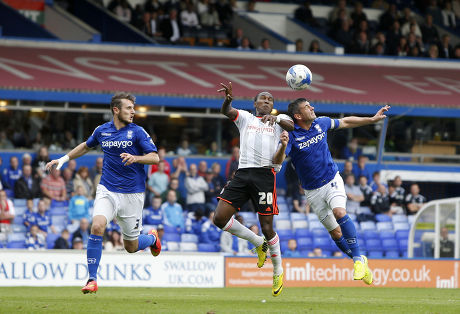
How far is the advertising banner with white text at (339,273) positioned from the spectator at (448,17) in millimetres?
15037

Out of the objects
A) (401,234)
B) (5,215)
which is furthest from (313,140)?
(401,234)

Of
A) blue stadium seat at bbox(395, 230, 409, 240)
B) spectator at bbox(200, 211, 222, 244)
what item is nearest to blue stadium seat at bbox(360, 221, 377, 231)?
blue stadium seat at bbox(395, 230, 409, 240)

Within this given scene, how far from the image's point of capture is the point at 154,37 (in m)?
26.2

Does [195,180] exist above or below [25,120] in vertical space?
below

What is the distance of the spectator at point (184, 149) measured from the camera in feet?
75.7

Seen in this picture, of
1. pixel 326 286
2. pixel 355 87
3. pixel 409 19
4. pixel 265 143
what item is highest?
pixel 409 19

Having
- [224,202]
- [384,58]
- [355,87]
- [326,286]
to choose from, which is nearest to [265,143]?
[224,202]

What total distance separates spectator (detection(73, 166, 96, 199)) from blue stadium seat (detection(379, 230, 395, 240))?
7194mm

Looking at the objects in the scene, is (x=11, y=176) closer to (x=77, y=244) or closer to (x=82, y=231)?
(x=82, y=231)

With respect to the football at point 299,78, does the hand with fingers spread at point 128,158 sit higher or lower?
lower

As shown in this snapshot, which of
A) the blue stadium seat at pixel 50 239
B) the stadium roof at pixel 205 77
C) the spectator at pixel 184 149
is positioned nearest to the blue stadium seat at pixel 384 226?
the stadium roof at pixel 205 77

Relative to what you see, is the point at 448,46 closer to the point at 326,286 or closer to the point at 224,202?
the point at 326,286

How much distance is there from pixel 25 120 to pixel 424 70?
496 inches

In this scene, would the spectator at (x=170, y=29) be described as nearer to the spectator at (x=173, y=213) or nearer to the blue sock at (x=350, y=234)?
the spectator at (x=173, y=213)
